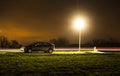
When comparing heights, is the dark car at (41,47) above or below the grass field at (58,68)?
above

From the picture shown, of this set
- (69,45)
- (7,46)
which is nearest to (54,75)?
(7,46)

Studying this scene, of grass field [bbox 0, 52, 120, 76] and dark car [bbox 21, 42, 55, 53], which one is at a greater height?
dark car [bbox 21, 42, 55, 53]

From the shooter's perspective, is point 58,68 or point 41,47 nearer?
point 58,68

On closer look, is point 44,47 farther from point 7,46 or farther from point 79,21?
point 7,46

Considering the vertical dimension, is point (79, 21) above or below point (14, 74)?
above

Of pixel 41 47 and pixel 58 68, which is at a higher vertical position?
pixel 41 47

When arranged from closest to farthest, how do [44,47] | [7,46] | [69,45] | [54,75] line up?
[54,75] → [44,47] → [7,46] → [69,45]

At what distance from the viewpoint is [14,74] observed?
19094 millimetres

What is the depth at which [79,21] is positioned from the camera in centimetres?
4856

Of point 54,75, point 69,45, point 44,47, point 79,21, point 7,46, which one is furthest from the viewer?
point 69,45

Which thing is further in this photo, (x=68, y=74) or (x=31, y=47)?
(x=31, y=47)

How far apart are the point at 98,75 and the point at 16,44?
53.1m

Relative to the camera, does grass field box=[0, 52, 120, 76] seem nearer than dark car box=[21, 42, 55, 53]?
Yes

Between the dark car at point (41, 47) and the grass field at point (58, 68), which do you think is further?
the dark car at point (41, 47)
